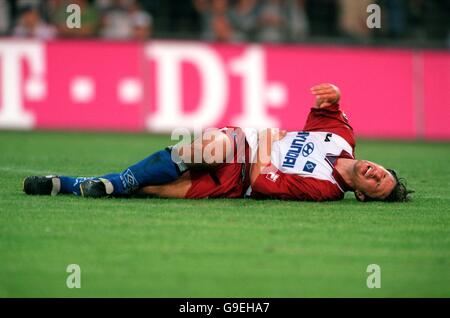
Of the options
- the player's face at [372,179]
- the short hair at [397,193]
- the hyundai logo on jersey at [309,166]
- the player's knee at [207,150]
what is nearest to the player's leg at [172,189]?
the player's knee at [207,150]

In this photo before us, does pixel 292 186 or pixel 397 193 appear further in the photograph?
pixel 397 193

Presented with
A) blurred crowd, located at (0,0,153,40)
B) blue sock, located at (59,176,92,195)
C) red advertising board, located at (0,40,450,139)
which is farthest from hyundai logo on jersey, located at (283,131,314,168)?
blurred crowd, located at (0,0,153,40)

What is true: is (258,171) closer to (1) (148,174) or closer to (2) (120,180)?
(1) (148,174)

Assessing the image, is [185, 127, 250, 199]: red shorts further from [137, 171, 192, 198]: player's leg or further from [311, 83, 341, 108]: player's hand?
→ [311, 83, 341, 108]: player's hand

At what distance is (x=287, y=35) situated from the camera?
67.3 feet

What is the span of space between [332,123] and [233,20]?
36.5 feet

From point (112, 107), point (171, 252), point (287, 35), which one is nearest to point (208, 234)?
point (171, 252)

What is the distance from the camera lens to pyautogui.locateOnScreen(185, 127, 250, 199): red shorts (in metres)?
9.41

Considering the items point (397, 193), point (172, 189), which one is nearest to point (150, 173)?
point (172, 189)

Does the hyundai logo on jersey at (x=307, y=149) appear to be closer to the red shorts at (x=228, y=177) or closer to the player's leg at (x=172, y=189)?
the red shorts at (x=228, y=177)

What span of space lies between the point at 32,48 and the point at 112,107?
5.96 ft

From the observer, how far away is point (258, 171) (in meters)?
9.51

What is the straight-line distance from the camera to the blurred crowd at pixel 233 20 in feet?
64.4
